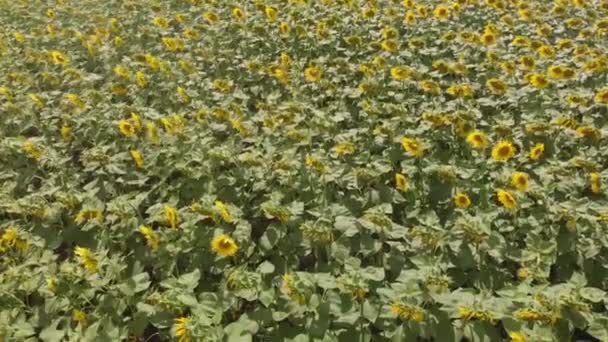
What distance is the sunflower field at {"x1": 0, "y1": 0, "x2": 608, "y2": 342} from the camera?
2473mm

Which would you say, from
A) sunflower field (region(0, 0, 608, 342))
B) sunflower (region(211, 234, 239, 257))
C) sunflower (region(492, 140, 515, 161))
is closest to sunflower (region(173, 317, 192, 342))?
sunflower field (region(0, 0, 608, 342))

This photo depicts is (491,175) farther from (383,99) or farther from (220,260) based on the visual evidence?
(220,260)

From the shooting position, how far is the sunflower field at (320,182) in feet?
8.11

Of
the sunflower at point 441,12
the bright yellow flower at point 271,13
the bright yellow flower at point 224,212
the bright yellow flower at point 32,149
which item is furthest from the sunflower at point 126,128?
the sunflower at point 441,12

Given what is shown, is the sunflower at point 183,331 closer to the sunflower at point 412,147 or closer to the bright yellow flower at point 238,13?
the sunflower at point 412,147

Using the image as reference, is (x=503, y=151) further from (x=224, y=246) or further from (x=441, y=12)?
(x=441, y=12)

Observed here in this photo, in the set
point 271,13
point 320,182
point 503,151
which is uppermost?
point 503,151

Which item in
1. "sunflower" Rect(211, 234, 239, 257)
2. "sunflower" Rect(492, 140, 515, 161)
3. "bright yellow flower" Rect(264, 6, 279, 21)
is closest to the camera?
"sunflower" Rect(211, 234, 239, 257)

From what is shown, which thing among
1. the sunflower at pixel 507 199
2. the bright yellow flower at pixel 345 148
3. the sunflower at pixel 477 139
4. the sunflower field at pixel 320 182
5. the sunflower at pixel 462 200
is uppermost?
the sunflower at pixel 507 199

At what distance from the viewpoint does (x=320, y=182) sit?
324 centimetres

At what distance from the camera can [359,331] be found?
246cm

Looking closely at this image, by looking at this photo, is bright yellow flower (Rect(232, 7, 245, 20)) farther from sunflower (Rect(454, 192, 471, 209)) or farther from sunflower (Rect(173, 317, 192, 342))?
sunflower (Rect(173, 317, 192, 342))

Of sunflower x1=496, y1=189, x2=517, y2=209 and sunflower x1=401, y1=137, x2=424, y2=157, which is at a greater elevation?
sunflower x1=496, y1=189, x2=517, y2=209

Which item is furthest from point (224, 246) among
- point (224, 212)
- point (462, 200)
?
point (462, 200)
